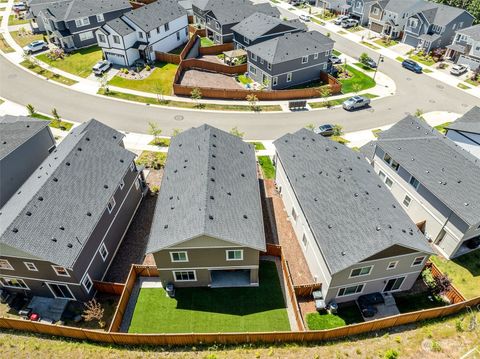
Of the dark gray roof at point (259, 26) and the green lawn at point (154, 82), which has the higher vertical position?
the dark gray roof at point (259, 26)

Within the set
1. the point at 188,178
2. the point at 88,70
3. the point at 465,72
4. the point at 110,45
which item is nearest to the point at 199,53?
the point at 110,45

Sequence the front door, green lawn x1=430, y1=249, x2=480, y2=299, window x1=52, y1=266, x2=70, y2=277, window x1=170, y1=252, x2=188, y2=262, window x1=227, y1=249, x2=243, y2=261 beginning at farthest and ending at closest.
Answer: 1. green lawn x1=430, y1=249, x2=480, y2=299
2. the front door
3. window x1=227, y1=249, x2=243, y2=261
4. window x1=170, y1=252, x2=188, y2=262
5. window x1=52, y1=266, x2=70, y2=277

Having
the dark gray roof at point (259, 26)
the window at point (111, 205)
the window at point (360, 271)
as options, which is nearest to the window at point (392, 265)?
the window at point (360, 271)

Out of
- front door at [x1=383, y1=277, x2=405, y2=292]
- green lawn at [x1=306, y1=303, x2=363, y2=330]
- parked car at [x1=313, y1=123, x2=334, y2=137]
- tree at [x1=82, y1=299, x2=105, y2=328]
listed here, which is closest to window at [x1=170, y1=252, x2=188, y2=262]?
tree at [x1=82, y1=299, x2=105, y2=328]

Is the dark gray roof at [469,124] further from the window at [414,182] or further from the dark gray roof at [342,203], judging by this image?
the dark gray roof at [342,203]

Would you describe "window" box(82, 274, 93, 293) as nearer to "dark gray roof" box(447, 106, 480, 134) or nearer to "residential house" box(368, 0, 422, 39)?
"dark gray roof" box(447, 106, 480, 134)

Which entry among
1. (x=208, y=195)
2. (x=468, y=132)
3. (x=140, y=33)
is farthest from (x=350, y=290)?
(x=140, y=33)
